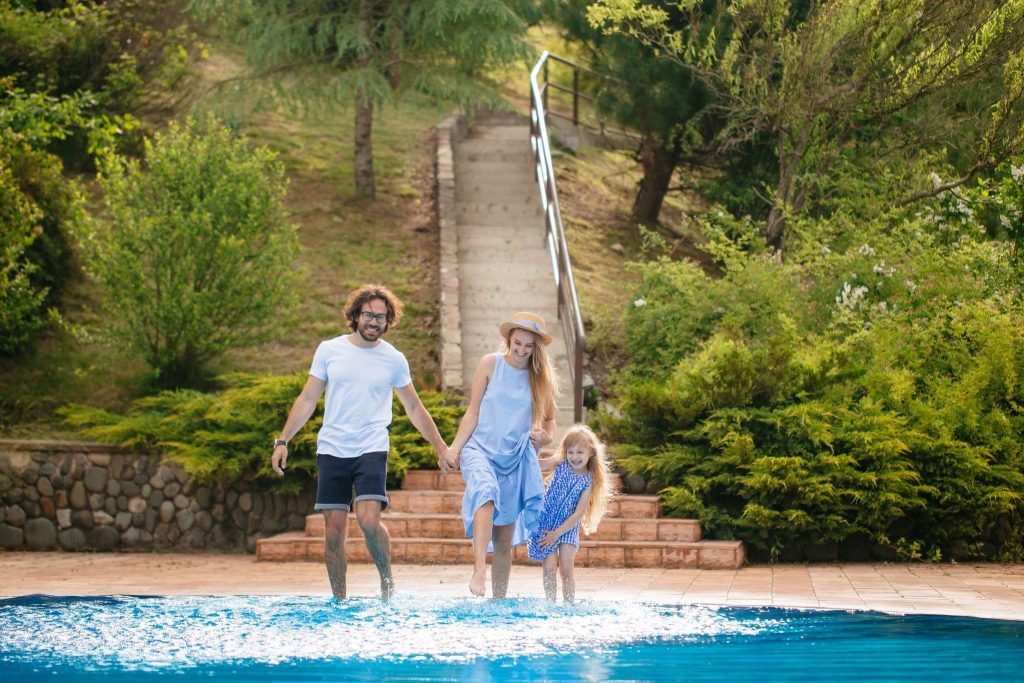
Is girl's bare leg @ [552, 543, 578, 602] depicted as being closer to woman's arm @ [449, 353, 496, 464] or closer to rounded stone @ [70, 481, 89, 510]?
woman's arm @ [449, 353, 496, 464]

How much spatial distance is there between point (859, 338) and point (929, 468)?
1915mm

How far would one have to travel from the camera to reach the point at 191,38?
22109 mm

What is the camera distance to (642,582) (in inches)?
375

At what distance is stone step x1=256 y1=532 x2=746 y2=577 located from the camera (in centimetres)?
1048

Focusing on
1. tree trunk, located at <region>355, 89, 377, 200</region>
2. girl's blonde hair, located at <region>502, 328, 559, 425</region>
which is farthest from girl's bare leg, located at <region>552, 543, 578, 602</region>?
tree trunk, located at <region>355, 89, 377, 200</region>

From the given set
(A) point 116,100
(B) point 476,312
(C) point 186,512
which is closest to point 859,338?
(B) point 476,312

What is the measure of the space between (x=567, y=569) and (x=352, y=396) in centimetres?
172

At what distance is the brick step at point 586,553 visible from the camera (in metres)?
10.5

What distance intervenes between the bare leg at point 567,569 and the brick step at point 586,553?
2.57m

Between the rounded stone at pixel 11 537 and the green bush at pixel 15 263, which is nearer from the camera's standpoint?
the rounded stone at pixel 11 537

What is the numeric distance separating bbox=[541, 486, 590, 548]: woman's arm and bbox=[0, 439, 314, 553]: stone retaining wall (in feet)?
16.4

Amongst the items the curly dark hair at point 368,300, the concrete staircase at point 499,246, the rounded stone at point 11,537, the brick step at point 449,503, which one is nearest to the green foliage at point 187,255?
the rounded stone at point 11,537

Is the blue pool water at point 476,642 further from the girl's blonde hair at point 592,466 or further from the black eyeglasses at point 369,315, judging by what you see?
the black eyeglasses at point 369,315

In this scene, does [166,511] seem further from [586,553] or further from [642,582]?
[642,582]
